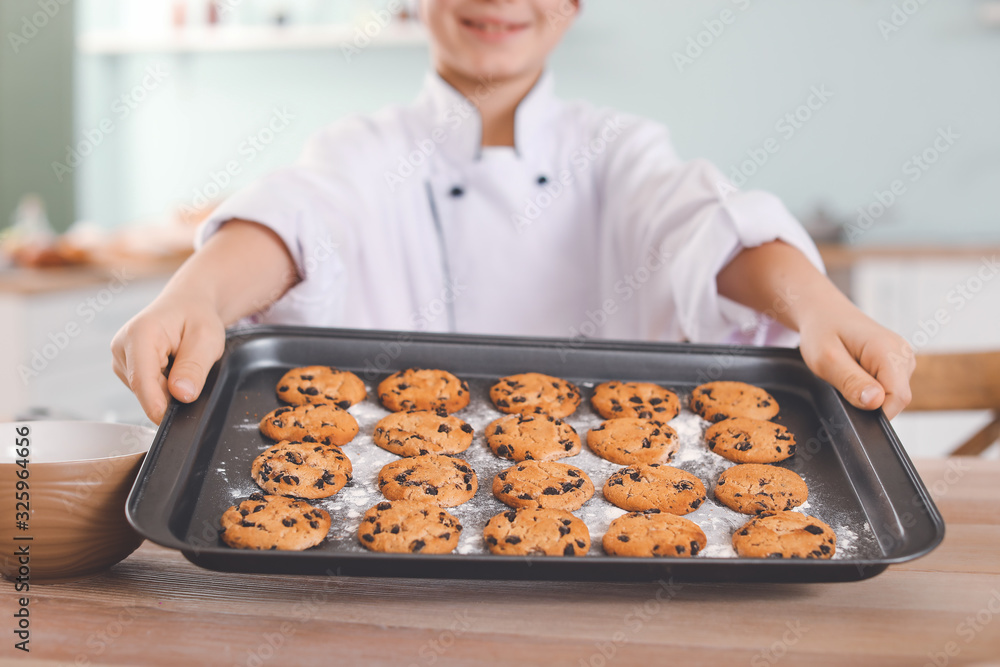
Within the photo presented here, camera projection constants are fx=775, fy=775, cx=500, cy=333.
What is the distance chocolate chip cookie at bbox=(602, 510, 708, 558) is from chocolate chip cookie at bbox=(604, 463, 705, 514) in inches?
1.7

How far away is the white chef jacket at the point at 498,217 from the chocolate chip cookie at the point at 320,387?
319mm

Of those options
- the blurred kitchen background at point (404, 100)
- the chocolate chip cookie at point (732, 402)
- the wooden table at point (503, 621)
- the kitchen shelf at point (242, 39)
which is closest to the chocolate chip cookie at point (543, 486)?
the wooden table at point (503, 621)

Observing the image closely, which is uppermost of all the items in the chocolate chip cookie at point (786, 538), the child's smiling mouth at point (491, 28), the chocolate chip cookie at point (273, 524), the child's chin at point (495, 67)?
the child's smiling mouth at point (491, 28)

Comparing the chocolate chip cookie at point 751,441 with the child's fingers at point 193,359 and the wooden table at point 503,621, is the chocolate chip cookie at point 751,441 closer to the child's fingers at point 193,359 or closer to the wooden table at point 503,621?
the wooden table at point 503,621

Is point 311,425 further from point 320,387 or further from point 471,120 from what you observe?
point 471,120

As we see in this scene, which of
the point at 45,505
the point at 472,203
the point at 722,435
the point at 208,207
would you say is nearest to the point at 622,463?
the point at 722,435

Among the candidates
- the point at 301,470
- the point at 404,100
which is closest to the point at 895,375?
the point at 301,470

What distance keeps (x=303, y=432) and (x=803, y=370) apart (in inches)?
26.9

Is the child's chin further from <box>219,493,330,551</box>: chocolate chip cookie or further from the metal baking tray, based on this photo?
<box>219,493,330,551</box>: chocolate chip cookie

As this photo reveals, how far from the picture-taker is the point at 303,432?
928mm

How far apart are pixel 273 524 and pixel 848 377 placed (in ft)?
2.18

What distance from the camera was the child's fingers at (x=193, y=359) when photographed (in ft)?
2.80

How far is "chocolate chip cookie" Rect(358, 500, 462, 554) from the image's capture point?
73 centimetres

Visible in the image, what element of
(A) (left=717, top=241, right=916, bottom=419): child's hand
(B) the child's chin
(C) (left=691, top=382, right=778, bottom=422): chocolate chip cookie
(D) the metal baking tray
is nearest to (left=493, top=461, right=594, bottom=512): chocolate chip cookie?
(D) the metal baking tray
